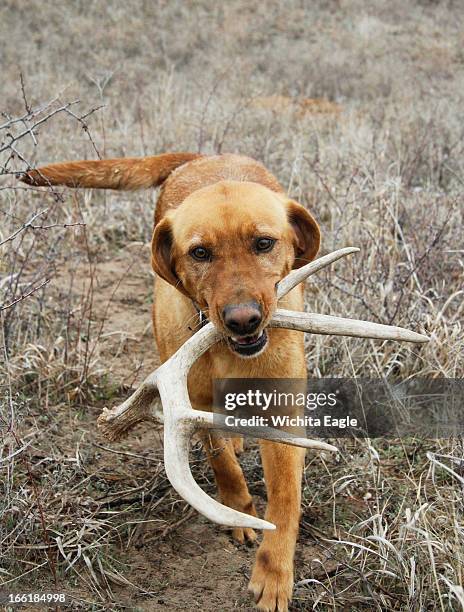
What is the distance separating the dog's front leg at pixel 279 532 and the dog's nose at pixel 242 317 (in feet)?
2.07

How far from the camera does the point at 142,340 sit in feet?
14.4

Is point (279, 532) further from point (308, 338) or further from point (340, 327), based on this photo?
point (308, 338)

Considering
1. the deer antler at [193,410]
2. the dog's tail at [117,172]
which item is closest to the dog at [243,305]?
the deer antler at [193,410]

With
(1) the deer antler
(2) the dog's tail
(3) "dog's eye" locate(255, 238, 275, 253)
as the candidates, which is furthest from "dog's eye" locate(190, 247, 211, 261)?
(2) the dog's tail

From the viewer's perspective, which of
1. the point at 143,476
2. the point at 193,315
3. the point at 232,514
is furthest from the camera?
the point at 143,476

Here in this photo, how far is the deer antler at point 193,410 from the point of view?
180 centimetres

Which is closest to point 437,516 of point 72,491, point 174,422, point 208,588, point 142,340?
point 208,588

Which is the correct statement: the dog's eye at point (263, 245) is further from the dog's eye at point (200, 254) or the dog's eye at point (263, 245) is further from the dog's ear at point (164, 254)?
the dog's ear at point (164, 254)

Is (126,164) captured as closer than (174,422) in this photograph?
No

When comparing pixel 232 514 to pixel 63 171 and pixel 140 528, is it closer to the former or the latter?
pixel 140 528

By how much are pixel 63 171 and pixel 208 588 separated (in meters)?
2.16

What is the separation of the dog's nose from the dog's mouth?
0.07 metres

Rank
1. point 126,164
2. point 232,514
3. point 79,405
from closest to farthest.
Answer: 1. point 232,514
2. point 79,405
3. point 126,164

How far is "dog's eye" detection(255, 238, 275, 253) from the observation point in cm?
266
